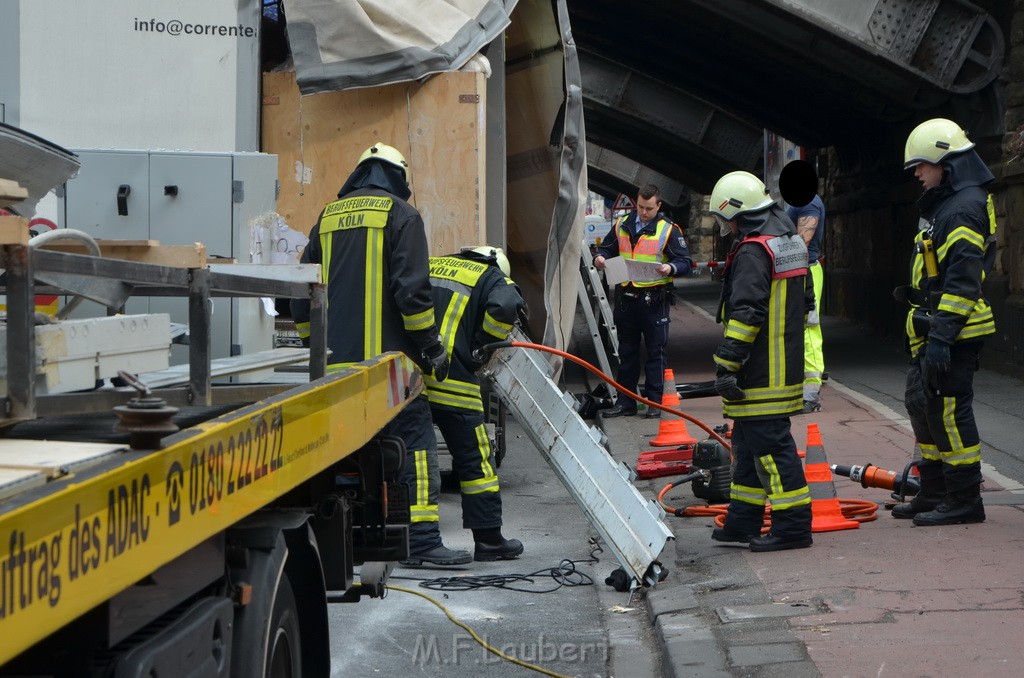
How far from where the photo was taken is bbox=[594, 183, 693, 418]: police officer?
448 inches

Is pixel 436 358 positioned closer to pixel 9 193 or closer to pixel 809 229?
pixel 9 193

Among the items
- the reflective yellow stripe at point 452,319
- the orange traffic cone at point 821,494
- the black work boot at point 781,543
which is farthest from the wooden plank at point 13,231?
the orange traffic cone at point 821,494

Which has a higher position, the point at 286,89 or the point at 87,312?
the point at 286,89

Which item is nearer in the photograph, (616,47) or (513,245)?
(513,245)

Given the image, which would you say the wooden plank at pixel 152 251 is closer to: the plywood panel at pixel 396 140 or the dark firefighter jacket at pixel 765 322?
the dark firefighter jacket at pixel 765 322

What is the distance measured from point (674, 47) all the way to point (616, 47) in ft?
6.47

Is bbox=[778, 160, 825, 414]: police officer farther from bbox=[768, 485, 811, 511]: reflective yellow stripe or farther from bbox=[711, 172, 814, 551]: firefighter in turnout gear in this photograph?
bbox=[768, 485, 811, 511]: reflective yellow stripe

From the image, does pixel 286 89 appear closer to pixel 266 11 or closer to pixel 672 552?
pixel 266 11

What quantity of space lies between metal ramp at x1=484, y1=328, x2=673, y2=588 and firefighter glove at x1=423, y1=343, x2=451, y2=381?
28 centimetres

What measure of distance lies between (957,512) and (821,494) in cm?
69

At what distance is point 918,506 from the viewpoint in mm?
7039

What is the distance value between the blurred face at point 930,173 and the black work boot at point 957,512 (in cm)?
158

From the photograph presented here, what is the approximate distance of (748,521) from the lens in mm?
6672

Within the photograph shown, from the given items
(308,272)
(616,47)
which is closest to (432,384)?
(308,272)
